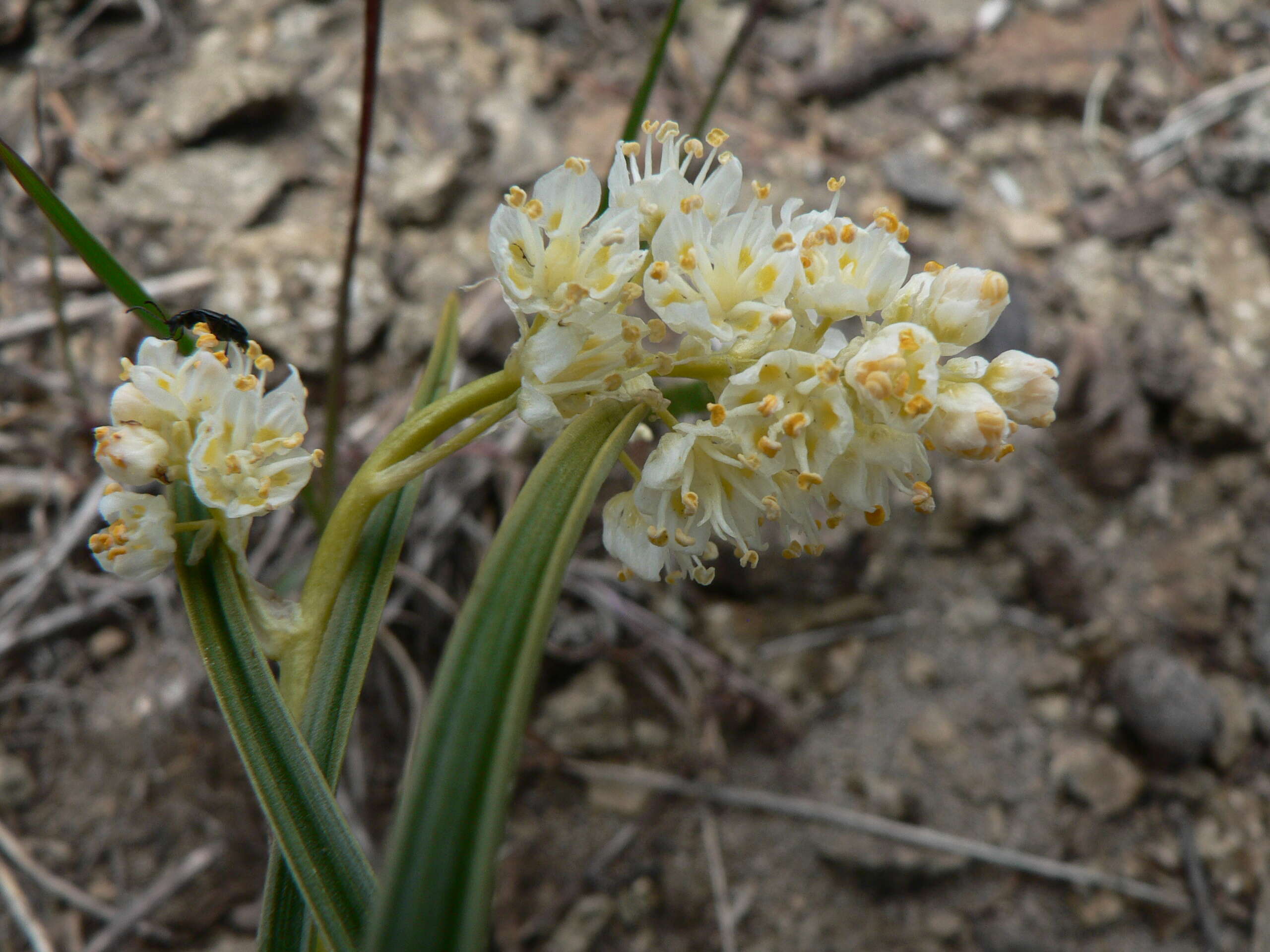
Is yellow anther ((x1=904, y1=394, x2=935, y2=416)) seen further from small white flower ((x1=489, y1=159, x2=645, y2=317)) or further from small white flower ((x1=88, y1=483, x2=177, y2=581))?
small white flower ((x1=88, y1=483, x2=177, y2=581))

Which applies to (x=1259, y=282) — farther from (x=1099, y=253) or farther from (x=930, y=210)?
(x=930, y=210)

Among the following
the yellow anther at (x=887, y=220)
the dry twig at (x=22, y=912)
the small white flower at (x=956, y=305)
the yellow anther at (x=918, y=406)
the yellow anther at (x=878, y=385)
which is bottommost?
the dry twig at (x=22, y=912)

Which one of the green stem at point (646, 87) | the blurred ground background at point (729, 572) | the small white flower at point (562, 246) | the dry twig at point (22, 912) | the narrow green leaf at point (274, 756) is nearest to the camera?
the narrow green leaf at point (274, 756)

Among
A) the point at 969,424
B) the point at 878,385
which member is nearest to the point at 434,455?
the point at 878,385

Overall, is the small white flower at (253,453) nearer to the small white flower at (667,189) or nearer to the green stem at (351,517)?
the green stem at (351,517)

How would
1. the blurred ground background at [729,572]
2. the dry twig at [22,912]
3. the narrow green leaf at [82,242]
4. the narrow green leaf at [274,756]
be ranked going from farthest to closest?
the blurred ground background at [729,572], the dry twig at [22,912], the narrow green leaf at [82,242], the narrow green leaf at [274,756]

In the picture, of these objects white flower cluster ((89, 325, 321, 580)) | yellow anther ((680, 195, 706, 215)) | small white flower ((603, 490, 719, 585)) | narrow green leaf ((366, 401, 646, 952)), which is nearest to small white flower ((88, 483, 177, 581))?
white flower cluster ((89, 325, 321, 580))

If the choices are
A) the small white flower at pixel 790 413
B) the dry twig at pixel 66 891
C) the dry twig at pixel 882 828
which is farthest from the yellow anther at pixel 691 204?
the dry twig at pixel 66 891
